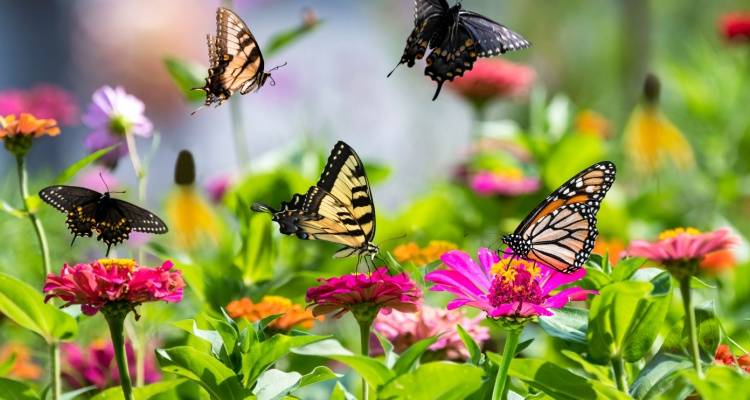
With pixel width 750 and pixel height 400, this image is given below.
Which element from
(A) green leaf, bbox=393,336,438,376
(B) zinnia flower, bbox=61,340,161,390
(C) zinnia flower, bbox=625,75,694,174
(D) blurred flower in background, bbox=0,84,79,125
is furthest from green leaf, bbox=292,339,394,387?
(C) zinnia flower, bbox=625,75,694,174

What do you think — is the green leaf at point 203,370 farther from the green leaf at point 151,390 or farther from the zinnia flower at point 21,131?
the zinnia flower at point 21,131

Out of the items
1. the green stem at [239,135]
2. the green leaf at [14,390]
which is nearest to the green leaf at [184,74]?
the green stem at [239,135]

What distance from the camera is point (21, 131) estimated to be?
768mm

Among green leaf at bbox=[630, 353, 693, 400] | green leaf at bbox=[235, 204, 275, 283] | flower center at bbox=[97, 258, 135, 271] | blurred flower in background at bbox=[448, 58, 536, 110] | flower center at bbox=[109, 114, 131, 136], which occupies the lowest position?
green leaf at bbox=[630, 353, 693, 400]

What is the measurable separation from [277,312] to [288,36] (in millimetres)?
465

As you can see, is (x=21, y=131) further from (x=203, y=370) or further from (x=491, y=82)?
(x=491, y=82)

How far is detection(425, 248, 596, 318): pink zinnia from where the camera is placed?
0.62 metres

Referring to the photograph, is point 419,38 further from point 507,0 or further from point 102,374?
point 507,0

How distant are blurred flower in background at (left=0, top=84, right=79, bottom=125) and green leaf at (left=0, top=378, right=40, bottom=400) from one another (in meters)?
0.40

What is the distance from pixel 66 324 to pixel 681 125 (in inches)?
56.7

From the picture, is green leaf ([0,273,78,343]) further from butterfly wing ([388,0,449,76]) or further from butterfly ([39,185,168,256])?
butterfly wing ([388,0,449,76])

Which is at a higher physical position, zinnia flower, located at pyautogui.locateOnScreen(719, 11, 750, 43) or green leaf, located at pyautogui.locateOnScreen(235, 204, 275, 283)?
zinnia flower, located at pyautogui.locateOnScreen(719, 11, 750, 43)

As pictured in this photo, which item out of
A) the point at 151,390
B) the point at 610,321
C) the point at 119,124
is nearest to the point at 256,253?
the point at 119,124

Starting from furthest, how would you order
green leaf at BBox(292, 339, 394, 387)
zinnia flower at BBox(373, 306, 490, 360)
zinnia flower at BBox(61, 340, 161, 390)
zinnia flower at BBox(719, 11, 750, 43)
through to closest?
zinnia flower at BBox(719, 11, 750, 43)
zinnia flower at BBox(61, 340, 161, 390)
zinnia flower at BBox(373, 306, 490, 360)
green leaf at BBox(292, 339, 394, 387)
